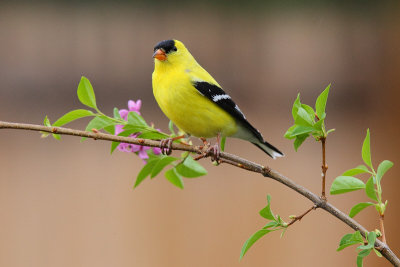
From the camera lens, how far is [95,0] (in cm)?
415

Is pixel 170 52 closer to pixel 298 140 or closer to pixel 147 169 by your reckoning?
pixel 147 169

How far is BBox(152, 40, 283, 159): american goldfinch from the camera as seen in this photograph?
1.38m

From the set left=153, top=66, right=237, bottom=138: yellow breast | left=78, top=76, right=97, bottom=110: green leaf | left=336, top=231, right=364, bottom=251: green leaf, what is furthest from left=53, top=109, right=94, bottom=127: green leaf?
left=153, top=66, right=237, bottom=138: yellow breast

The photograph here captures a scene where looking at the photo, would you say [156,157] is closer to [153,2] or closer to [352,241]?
[352,241]

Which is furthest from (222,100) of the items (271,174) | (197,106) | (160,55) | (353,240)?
(353,240)

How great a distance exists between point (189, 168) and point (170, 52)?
2.51 ft

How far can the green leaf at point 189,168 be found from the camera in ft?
2.85

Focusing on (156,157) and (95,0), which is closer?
(156,157)

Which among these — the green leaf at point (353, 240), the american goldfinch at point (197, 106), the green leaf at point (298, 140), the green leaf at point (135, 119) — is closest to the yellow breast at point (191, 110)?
the american goldfinch at point (197, 106)

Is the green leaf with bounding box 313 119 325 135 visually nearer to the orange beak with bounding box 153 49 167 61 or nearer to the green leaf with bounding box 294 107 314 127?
the green leaf with bounding box 294 107 314 127

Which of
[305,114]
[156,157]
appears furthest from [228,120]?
[305,114]

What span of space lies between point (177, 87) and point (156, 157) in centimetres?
55

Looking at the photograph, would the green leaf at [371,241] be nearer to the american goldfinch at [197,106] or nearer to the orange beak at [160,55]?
the american goldfinch at [197,106]

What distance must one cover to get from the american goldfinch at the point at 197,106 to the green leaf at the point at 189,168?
46 cm
